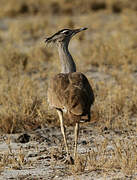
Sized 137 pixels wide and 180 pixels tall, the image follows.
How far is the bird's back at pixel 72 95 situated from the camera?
14.5 ft

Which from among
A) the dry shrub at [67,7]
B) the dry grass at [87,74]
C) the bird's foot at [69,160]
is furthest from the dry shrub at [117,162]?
the dry shrub at [67,7]

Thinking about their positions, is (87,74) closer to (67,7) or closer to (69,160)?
(69,160)

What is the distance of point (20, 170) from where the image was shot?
4.79m

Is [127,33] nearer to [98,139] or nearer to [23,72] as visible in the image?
[23,72]

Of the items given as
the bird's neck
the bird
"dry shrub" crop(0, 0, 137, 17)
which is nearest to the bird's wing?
the bird

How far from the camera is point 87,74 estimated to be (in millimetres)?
9531

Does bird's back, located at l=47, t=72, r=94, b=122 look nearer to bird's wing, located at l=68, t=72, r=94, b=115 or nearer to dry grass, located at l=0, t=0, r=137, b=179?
bird's wing, located at l=68, t=72, r=94, b=115

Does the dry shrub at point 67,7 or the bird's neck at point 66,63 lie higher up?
the dry shrub at point 67,7

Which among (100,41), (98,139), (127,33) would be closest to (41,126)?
(98,139)

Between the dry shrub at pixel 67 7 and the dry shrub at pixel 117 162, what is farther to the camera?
the dry shrub at pixel 67 7

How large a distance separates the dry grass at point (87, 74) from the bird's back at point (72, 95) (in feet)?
1.67

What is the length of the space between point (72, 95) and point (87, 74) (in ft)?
16.4

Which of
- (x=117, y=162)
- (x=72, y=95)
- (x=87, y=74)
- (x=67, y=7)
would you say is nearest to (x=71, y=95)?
(x=72, y=95)

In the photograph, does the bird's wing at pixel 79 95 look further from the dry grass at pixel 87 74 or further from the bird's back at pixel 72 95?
the dry grass at pixel 87 74
